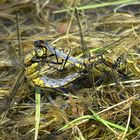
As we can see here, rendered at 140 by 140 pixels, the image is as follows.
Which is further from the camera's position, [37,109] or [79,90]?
[79,90]

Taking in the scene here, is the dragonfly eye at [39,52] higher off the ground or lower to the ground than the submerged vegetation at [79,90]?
higher

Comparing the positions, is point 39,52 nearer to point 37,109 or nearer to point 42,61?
point 42,61

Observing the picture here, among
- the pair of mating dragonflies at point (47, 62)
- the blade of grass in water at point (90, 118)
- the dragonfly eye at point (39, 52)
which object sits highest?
the dragonfly eye at point (39, 52)

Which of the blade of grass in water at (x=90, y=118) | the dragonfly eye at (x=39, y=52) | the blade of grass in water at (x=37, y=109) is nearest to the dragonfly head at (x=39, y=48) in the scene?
the dragonfly eye at (x=39, y=52)

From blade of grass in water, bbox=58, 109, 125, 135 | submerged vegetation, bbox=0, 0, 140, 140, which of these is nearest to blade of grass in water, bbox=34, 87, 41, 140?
submerged vegetation, bbox=0, 0, 140, 140

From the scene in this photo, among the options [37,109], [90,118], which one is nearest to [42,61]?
[37,109]

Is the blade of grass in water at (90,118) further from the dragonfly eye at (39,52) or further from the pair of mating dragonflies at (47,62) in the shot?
the dragonfly eye at (39,52)

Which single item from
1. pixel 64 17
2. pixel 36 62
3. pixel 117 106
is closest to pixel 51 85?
pixel 36 62

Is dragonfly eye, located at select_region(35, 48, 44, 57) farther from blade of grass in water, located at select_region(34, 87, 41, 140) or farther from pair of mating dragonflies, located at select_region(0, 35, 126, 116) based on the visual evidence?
blade of grass in water, located at select_region(34, 87, 41, 140)
